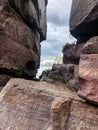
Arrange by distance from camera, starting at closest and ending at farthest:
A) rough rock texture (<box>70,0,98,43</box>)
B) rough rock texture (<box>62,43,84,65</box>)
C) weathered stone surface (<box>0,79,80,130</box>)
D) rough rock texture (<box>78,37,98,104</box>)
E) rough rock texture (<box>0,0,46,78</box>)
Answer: rough rock texture (<box>78,37,98,104</box>) → weathered stone surface (<box>0,79,80,130</box>) → rough rock texture (<box>70,0,98,43</box>) → rough rock texture (<box>0,0,46,78</box>) → rough rock texture (<box>62,43,84,65</box>)

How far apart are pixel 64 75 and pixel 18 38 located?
95.3 inches

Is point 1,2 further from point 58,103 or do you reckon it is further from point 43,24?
point 58,103

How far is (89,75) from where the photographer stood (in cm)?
664

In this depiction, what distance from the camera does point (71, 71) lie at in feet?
29.5

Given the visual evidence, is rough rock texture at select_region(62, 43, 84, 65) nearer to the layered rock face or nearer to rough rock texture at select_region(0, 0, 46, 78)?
the layered rock face

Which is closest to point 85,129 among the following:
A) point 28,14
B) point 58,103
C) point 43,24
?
point 58,103

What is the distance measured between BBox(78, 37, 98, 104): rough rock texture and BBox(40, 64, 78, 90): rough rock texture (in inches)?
51.9

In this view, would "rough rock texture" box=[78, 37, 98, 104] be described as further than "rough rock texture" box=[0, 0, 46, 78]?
No

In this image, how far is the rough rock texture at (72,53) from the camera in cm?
1010

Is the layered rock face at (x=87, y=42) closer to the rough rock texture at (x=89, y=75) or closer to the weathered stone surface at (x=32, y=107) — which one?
the rough rock texture at (x=89, y=75)

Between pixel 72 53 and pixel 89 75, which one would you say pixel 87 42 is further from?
pixel 72 53

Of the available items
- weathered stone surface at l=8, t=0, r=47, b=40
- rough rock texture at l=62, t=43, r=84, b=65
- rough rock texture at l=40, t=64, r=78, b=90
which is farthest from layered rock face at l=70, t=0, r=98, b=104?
weathered stone surface at l=8, t=0, r=47, b=40

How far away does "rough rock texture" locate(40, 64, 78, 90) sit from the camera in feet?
28.1

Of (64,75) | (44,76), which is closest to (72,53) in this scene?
(44,76)
